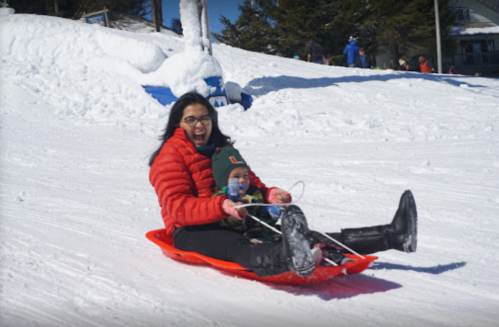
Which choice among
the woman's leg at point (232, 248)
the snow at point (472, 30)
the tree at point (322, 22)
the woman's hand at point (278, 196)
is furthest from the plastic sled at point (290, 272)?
the snow at point (472, 30)

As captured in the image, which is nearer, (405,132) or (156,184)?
(156,184)

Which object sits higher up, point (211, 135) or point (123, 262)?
point (211, 135)

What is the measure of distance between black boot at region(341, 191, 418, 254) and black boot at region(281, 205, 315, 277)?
2.10ft

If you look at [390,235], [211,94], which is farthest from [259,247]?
[211,94]

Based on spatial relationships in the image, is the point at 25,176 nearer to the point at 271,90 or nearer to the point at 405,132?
the point at 405,132

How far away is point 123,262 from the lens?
330 centimetres

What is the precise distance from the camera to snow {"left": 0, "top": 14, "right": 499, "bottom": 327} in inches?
103

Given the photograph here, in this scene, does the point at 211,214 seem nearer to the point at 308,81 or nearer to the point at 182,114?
the point at 182,114

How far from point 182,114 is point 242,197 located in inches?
25.6

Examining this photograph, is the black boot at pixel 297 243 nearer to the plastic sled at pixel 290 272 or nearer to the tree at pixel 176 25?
the plastic sled at pixel 290 272

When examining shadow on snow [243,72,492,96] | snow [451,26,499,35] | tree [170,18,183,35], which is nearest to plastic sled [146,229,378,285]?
shadow on snow [243,72,492,96]

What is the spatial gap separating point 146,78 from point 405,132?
520 centimetres

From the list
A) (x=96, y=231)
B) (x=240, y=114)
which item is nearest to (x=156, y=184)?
(x=96, y=231)

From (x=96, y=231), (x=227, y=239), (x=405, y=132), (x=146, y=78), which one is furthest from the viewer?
(x=146, y=78)
